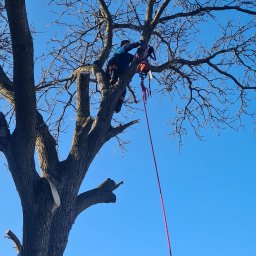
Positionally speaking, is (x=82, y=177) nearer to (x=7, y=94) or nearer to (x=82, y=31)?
(x=7, y=94)

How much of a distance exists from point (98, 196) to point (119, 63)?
1789 mm

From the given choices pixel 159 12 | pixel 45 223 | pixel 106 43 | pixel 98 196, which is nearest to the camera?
pixel 45 223

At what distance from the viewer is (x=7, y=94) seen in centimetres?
496

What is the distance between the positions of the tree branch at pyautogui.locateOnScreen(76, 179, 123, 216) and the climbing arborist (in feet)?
3.94

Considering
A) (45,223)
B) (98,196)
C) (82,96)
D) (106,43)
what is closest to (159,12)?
(106,43)

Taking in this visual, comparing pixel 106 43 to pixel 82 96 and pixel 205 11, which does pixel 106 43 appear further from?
pixel 205 11

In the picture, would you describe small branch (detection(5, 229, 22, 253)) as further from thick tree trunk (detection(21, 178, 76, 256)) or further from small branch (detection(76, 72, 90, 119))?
small branch (detection(76, 72, 90, 119))

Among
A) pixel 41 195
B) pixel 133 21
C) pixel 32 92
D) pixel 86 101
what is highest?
pixel 133 21

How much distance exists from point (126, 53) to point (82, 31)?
1.24m

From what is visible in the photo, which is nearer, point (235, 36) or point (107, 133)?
point (107, 133)

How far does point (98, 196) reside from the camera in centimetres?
476

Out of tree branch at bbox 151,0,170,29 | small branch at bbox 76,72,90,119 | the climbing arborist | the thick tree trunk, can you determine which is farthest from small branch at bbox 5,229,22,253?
tree branch at bbox 151,0,170,29

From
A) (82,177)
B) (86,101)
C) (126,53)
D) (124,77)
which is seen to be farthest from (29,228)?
(126,53)

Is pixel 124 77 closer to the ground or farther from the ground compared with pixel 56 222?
farther from the ground
